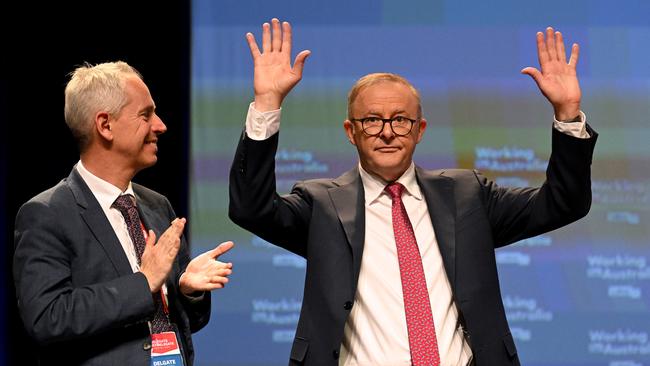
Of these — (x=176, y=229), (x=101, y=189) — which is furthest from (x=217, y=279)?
(x=101, y=189)

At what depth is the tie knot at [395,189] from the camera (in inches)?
119

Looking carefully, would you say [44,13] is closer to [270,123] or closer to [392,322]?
[270,123]

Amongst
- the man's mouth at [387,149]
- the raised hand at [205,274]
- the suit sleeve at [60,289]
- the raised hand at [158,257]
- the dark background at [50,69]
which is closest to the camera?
the suit sleeve at [60,289]

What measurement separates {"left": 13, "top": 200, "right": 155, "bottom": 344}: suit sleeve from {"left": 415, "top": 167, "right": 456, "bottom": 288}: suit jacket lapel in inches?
34.5

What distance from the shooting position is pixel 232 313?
16.1 ft

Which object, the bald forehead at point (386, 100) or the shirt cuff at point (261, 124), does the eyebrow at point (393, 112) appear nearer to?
the bald forehead at point (386, 100)

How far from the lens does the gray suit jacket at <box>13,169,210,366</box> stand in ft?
8.38

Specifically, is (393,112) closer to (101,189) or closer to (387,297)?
(387,297)

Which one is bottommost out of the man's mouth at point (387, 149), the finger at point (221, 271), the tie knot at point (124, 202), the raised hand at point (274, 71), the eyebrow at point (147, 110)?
the finger at point (221, 271)

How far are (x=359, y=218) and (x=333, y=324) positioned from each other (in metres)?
0.33

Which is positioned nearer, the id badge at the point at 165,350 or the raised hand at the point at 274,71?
the id badge at the point at 165,350

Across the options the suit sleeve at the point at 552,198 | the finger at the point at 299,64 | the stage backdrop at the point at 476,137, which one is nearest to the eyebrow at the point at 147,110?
the finger at the point at 299,64

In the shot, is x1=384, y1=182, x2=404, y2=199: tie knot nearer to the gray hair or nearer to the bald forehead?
the bald forehead

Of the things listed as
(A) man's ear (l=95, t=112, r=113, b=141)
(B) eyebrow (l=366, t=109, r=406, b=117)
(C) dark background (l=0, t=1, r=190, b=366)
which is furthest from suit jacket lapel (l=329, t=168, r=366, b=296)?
(C) dark background (l=0, t=1, r=190, b=366)
